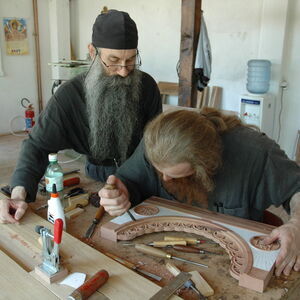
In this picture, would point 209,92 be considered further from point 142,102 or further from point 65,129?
point 65,129

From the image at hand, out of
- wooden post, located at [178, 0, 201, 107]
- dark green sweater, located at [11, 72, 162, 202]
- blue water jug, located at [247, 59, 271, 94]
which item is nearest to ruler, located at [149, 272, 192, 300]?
dark green sweater, located at [11, 72, 162, 202]

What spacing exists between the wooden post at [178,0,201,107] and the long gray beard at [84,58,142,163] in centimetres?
148

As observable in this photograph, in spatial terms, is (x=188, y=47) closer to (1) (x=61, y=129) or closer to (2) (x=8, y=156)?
(1) (x=61, y=129)

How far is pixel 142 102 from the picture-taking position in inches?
88.0

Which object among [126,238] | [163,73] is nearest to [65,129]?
[126,238]

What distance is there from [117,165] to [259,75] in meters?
3.09

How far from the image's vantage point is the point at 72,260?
47.5 inches

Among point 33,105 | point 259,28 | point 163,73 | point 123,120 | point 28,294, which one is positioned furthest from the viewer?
point 33,105

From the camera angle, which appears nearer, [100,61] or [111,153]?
[100,61]

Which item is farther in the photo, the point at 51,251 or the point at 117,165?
the point at 117,165

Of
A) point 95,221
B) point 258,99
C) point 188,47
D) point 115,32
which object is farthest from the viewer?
point 258,99

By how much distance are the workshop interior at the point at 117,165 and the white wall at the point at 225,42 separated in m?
0.01

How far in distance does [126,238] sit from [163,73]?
478 centimetres

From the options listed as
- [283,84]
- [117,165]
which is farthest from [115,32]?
[283,84]
